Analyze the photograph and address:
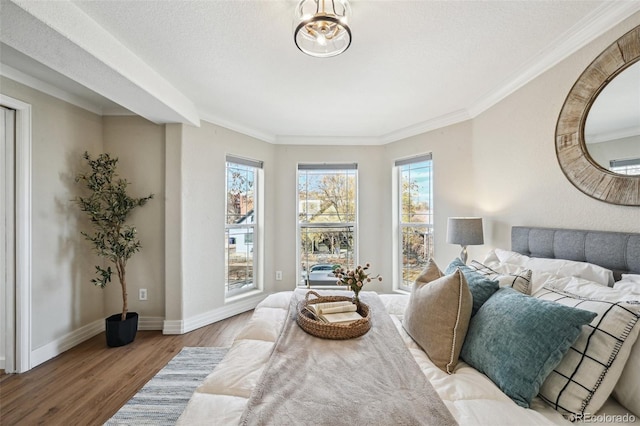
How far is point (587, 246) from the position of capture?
4.86 feet

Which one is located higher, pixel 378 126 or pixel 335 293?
pixel 378 126

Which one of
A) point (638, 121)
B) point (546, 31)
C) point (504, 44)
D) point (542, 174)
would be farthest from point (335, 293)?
point (546, 31)

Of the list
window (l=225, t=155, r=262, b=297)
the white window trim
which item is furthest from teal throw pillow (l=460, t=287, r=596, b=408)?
window (l=225, t=155, r=262, b=297)

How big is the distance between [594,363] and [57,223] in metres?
3.75

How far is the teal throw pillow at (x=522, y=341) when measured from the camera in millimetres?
879

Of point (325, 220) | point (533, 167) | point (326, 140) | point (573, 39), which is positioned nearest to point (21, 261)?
point (325, 220)

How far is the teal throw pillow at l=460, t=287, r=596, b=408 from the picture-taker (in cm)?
88

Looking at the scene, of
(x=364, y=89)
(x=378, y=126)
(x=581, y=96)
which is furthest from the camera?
(x=378, y=126)

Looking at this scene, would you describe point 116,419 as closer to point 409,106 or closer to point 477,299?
point 477,299

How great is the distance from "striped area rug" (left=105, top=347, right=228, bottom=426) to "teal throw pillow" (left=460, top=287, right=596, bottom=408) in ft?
6.00

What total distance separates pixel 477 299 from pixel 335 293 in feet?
3.26

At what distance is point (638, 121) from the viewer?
1312 millimetres

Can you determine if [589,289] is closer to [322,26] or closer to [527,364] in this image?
[527,364]

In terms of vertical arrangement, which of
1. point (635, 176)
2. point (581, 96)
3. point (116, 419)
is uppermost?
point (581, 96)
